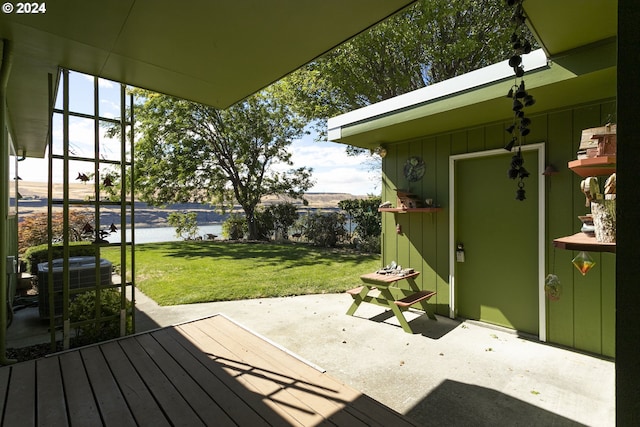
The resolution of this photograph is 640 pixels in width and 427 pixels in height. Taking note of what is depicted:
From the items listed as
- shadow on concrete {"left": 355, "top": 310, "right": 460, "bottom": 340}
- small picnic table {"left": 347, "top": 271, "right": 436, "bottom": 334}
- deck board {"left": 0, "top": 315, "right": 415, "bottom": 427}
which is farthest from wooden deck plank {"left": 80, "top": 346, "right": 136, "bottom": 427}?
shadow on concrete {"left": 355, "top": 310, "right": 460, "bottom": 340}

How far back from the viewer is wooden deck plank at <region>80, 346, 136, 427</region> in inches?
76.8

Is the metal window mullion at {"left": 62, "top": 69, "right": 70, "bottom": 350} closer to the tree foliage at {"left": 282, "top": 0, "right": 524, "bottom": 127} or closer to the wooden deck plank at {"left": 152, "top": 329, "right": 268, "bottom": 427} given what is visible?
the wooden deck plank at {"left": 152, "top": 329, "right": 268, "bottom": 427}

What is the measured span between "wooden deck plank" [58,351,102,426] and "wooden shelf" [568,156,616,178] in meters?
3.11

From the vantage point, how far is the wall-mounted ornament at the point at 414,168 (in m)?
4.45

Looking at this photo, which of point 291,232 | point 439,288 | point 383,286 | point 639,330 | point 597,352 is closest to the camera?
point 639,330

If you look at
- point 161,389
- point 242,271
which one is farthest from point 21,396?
point 242,271

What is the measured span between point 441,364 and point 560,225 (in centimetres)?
189

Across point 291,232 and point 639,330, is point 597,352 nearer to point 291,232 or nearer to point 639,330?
point 639,330

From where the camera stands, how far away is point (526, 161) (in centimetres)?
356

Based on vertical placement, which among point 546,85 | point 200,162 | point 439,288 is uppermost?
point 200,162

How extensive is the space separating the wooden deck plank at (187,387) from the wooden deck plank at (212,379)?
0.10ft

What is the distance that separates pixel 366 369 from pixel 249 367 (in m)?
1.00

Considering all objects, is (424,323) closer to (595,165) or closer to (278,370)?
(278,370)

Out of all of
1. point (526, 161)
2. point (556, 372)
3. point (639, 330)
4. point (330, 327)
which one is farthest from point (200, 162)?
point (639, 330)
